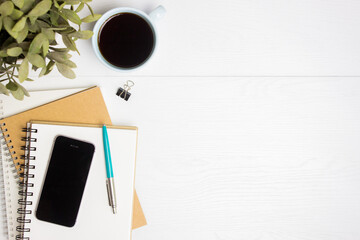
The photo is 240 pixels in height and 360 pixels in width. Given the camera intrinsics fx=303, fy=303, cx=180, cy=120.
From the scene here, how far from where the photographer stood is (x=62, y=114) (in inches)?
24.6

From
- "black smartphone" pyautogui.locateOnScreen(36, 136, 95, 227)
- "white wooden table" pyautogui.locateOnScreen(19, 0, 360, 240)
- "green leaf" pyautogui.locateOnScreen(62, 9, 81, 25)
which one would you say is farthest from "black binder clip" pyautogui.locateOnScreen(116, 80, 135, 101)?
"green leaf" pyautogui.locateOnScreen(62, 9, 81, 25)

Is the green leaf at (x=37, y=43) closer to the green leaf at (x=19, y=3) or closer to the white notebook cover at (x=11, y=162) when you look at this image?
the green leaf at (x=19, y=3)

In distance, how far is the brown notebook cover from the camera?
0.62 meters

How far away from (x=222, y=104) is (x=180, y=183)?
0.64 ft

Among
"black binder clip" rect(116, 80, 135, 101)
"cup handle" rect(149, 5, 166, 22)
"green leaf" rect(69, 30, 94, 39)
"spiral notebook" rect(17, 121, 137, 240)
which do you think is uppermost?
"cup handle" rect(149, 5, 166, 22)

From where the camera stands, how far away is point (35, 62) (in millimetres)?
373

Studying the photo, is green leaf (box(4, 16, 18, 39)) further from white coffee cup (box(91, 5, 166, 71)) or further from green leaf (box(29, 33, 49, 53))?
white coffee cup (box(91, 5, 166, 71))

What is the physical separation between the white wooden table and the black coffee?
46 millimetres

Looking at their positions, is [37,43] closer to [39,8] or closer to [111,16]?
[39,8]

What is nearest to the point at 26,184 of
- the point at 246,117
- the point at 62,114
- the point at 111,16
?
the point at 62,114

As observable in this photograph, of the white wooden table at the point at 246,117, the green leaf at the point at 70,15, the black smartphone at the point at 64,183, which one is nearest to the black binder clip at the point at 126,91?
the white wooden table at the point at 246,117

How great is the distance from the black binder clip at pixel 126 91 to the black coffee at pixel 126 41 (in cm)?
5

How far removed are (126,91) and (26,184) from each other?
0.28 m

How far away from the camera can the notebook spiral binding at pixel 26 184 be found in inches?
24.3
